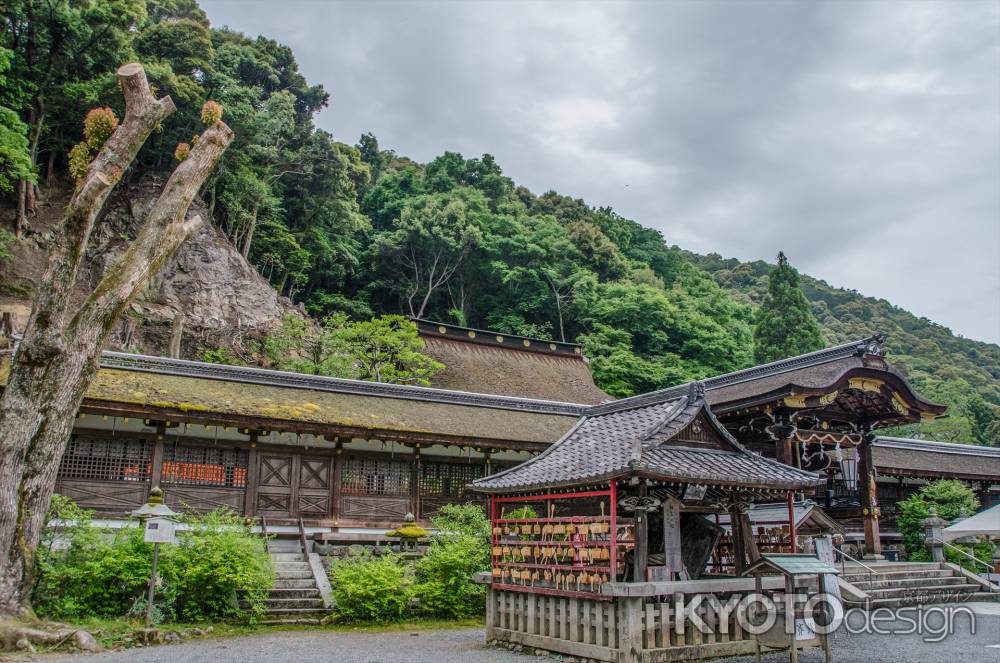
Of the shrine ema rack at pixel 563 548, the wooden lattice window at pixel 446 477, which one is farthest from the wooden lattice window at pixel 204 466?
the shrine ema rack at pixel 563 548

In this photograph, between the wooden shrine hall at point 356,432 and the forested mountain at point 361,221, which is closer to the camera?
the wooden shrine hall at point 356,432

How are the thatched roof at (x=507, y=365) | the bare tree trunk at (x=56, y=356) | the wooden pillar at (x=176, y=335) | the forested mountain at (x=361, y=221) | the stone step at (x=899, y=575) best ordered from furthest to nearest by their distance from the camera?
the forested mountain at (x=361, y=221)
the thatched roof at (x=507, y=365)
the wooden pillar at (x=176, y=335)
the stone step at (x=899, y=575)
the bare tree trunk at (x=56, y=356)

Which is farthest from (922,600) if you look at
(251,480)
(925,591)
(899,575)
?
(251,480)

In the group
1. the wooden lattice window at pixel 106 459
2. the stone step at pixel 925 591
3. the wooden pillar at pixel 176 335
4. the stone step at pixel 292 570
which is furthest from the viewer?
the wooden pillar at pixel 176 335

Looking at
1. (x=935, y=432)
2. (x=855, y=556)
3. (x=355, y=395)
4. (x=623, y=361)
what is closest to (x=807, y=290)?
(x=935, y=432)

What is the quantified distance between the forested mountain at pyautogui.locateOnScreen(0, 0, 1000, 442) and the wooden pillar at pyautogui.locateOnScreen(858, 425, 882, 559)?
17405mm

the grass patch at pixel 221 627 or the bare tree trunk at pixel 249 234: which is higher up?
the bare tree trunk at pixel 249 234

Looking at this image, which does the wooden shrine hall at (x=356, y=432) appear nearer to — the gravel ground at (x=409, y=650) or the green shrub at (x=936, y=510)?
the green shrub at (x=936, y=510)

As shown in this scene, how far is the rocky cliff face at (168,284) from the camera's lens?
96.8ft

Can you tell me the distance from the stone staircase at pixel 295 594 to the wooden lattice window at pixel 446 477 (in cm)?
440

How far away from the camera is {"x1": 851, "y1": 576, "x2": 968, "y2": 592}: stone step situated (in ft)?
55.0

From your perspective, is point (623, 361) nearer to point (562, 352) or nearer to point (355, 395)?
point (562, 352)

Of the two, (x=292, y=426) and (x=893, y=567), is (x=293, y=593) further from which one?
(x=893, y=567)

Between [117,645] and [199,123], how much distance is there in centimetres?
2977
